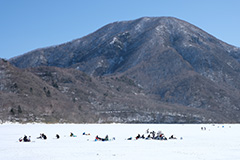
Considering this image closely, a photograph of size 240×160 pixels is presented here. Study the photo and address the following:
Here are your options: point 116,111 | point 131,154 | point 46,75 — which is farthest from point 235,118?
point 131,154

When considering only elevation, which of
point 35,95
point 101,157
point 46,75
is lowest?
point 101,157

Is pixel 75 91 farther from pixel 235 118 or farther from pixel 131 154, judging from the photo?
pixel 131 154

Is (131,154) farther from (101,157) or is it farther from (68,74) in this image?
(68,74)

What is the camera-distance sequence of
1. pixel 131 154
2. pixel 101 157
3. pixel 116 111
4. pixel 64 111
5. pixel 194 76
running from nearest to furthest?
1. pixel 101 157
2. pixel 131 154
3. pixel 64 111
4. pixel 116 111
5. pixel 194 76

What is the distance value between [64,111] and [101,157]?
9638 centimetres

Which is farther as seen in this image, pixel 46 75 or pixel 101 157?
pixel 46 75

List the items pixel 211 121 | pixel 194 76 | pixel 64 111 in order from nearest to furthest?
1. pixel 64 111
2. pixel 211 121
3. pixel 194 76

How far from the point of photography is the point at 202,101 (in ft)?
594

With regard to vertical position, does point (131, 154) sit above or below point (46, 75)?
below

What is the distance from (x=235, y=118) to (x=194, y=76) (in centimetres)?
3748

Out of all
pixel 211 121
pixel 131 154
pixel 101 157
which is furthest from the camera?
pixel 211 121

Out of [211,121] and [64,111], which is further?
[211,121]

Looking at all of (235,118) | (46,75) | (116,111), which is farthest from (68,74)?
(235,118)

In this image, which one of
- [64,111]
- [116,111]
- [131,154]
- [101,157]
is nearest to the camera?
[101,157]
